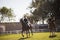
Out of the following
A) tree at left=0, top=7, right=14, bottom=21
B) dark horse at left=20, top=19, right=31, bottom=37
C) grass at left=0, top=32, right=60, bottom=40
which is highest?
tree at left=0, top=7, right=14, bottom=21

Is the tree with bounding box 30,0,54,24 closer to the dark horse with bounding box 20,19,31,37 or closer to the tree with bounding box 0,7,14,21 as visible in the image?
the dark horse with bounding box 20,19,31,37

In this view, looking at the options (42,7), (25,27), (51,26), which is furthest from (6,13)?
(51,26)

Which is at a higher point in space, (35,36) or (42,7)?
(42,7)

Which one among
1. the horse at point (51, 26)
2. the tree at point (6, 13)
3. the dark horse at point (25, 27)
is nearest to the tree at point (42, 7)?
the horse at point (51, 26)

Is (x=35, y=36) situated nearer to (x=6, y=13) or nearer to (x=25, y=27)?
(x=25, y=27)

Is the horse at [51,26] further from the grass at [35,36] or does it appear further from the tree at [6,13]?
the tree at [6,13]

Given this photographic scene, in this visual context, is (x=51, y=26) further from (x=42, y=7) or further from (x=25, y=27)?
(x=25, y=27)

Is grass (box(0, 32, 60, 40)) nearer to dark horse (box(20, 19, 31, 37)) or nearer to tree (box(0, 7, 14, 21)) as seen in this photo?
dark horse (box(20, 19, 31, 37))

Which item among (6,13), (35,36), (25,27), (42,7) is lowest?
(35,36)

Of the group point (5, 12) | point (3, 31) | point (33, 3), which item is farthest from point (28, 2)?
point (3, 31)

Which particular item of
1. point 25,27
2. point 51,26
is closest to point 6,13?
point 25,27

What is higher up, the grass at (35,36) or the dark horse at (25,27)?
the dark horse at (25,27)

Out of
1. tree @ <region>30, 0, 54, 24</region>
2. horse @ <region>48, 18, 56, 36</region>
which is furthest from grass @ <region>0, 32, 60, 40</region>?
tree @ <region>30, 0, 54, 24</region>

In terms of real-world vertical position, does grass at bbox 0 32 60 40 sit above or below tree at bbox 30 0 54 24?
below
